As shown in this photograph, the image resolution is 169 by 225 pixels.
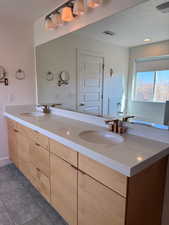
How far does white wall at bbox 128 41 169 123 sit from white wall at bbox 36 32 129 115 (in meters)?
0.08

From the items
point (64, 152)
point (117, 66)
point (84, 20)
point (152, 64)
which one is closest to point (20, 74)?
point (84, 20)

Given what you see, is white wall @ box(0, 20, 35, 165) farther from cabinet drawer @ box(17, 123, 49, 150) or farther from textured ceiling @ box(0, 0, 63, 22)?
cabinet drawer @ box(17, 123, 49, 150)

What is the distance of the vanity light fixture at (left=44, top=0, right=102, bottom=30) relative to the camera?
1.49m

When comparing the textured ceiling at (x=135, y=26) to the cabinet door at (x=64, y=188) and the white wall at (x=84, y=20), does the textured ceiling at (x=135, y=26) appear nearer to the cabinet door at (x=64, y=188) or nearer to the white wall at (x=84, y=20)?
the white wall at (x=84, y=20)

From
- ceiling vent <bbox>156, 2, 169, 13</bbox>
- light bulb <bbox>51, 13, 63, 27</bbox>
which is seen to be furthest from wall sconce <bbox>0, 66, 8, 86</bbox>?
ceiling vent <bbox>156, 2, 169, 13</bbox>

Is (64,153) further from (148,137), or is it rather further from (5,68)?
(5,68)

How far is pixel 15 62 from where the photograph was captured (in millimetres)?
2422

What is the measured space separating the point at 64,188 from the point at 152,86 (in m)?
1.15

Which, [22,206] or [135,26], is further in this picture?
[22,206]

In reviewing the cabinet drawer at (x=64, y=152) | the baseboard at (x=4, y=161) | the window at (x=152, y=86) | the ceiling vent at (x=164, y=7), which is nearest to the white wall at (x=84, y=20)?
the ceiling vent at (x=164, y=7)

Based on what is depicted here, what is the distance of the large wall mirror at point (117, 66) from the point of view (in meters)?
1.20

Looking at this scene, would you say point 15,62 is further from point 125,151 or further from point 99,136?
point 125,151

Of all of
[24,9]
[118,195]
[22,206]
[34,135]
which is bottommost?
[22,206]

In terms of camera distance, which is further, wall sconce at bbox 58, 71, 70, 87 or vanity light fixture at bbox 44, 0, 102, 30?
wall sconce at bbox 58, 71, 70, 87
